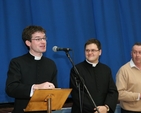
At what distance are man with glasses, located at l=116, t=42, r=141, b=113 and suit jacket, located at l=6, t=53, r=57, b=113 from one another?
1.20 metres

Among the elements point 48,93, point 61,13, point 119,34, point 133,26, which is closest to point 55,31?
point 61,13

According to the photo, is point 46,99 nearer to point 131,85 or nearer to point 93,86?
point 93,86

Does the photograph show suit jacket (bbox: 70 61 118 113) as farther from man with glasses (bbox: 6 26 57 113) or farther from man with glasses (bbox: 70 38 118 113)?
man with glasses (bbox: 6 26 57 113)

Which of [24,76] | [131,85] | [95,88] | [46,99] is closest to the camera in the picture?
[46,99]

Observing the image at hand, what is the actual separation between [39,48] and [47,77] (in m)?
0.36

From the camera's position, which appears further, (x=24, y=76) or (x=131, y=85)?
(x=131, y=85)

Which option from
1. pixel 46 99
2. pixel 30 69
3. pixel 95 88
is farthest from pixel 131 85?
pixel 46 99

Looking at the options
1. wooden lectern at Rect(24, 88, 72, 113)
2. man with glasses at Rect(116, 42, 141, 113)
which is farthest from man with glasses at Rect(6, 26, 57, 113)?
man with glasses at Rect(116, 42, 141, 113)

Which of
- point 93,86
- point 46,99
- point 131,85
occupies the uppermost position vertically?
point 46,99

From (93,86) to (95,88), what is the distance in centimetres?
4

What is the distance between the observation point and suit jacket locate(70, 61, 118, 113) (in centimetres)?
344

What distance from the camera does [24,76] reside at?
2965 millimetres

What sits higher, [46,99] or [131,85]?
[46,99]

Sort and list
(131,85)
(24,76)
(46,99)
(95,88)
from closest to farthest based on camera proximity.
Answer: (46,99) < (24,76) < (95,88) < (131,85)
